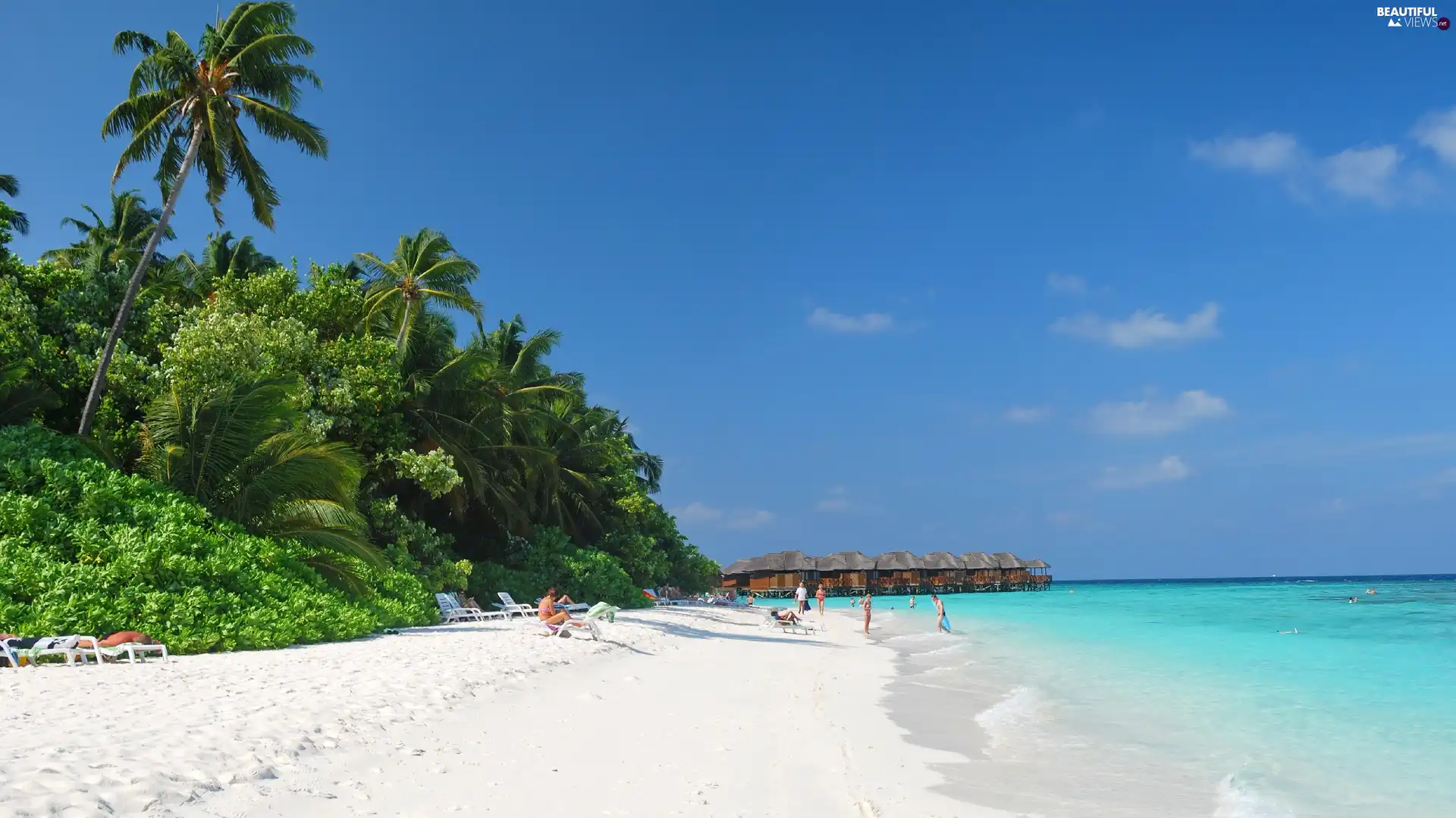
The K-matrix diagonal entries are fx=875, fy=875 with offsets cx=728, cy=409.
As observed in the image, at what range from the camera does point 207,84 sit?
585 inches

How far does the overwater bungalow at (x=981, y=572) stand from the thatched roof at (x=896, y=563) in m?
5.56

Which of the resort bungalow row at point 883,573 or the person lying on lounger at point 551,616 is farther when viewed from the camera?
the resort bungalow row at point 883,573

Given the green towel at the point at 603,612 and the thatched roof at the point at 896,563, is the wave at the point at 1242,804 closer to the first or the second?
the green towel at the point at 603,612

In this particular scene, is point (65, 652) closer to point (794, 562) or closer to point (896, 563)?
point (794, 562)

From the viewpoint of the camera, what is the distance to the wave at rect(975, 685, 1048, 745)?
949cm

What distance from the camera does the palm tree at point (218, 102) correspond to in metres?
14.8

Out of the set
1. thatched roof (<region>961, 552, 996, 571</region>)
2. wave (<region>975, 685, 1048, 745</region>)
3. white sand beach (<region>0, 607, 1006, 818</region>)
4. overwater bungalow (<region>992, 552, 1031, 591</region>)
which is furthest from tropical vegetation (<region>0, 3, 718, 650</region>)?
overwater bungalow (<region>992, 552, 1031, 591</region>)

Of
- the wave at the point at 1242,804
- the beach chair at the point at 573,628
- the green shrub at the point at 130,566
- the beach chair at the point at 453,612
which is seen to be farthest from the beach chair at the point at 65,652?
the wave at the point at 1242,804

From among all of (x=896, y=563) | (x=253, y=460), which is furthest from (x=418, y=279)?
(x=896, y=563)

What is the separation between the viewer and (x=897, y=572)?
66500 millimetres

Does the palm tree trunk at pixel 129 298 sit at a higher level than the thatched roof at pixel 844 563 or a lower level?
higher

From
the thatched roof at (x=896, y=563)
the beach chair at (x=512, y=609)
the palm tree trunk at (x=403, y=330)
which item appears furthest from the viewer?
the thatched roof at (x=896, y=563)

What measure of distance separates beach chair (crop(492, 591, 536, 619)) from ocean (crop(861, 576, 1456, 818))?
7.76 m

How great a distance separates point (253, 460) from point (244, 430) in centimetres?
61
